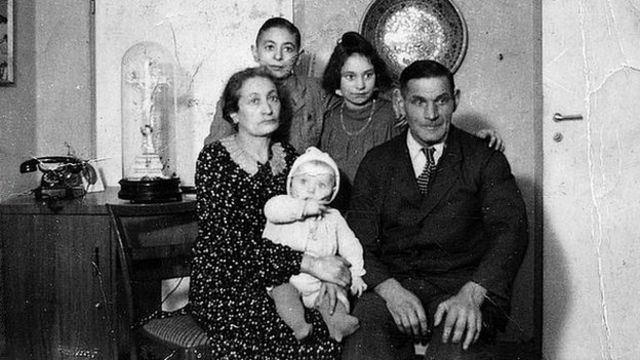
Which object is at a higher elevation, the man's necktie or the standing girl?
the standing girl

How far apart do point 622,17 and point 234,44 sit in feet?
6.24

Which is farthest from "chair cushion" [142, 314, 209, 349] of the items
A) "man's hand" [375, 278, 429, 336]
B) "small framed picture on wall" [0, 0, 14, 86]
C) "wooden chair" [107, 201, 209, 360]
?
"small framed picture on wall" [0, 0, 14, 86]

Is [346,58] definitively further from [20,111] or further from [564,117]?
[20,111]

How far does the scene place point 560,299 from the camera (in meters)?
3.28

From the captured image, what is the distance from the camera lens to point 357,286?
239 centimetres

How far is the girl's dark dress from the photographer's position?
2.23 meters

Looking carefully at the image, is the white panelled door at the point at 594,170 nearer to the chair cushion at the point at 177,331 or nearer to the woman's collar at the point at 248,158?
the woman's collar at the point at 248,158

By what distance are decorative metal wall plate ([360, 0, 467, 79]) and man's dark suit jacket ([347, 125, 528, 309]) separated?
1.23 metres

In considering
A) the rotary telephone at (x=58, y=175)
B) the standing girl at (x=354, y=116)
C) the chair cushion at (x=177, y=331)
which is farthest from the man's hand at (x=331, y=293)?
the rotary telephone at (x=58, y=175)

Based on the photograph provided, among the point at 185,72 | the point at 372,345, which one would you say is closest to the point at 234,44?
the point at 185,72

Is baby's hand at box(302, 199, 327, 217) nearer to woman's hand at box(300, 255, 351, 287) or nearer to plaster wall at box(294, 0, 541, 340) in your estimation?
woman's hand at box(300, 255, 351, 287)

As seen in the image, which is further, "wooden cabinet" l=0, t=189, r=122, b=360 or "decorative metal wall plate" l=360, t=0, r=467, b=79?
"decorative metal wall plate" l=360, t=0, r=467, b=79

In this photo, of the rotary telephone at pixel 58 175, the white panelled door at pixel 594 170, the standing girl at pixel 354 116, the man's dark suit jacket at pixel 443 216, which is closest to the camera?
the man's dark suit jacket at pixel 443 216

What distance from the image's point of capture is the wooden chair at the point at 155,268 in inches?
93.8
